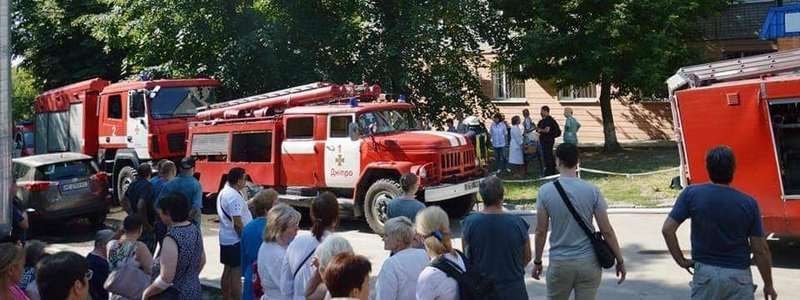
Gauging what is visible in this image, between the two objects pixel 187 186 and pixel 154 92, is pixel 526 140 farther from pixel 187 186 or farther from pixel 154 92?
pixel 187 186

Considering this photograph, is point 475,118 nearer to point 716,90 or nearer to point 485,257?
point 716,90

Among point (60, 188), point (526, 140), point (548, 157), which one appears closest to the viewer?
point (60, 188)

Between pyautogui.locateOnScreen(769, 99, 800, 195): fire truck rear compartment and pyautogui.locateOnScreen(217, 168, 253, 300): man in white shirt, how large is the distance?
6004mm

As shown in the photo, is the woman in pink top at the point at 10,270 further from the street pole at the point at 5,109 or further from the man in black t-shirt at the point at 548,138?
the man in black t-shirt at the point at 548,138

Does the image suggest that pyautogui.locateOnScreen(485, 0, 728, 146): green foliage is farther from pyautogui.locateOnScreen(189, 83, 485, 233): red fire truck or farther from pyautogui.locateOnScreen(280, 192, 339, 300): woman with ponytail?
pyautogui.locateOnScreen(280, 192, 339, 300): woman with ponytail

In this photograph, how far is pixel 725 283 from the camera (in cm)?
501

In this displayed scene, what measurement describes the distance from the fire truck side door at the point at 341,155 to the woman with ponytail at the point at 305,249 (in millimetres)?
7383

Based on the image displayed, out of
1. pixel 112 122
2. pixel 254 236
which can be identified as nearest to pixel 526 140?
pixel 112 122

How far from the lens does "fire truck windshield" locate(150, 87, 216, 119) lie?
17.0 metres

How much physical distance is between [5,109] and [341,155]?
890 centimetres

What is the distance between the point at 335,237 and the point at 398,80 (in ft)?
50.9

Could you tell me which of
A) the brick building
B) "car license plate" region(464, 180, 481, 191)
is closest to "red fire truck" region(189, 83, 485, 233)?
"car license plate" region(464, 180, 481, 191)

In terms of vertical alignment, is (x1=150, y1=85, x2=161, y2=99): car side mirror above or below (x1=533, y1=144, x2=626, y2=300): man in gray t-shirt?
above

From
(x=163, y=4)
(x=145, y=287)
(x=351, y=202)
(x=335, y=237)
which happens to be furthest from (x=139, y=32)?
(x=335, y=237)
